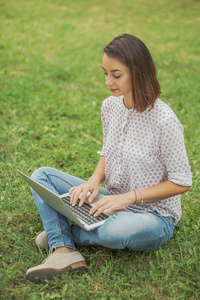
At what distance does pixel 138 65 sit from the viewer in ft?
7.44

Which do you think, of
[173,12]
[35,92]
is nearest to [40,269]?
[35,92]

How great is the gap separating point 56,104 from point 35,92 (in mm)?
562

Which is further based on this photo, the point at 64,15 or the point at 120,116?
the point at 64,15

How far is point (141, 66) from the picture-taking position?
7.46 ft

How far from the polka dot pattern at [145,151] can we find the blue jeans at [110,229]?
0.42 ft

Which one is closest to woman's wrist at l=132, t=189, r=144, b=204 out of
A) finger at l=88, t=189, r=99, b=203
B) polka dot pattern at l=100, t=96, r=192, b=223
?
polka dot pattern at l=100, t=96, r=192, b=223

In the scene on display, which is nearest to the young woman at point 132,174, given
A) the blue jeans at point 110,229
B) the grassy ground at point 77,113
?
the blue jeans at point 110,229

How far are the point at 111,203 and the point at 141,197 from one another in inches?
7.3

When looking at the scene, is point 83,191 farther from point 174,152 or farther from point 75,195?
point 174,152

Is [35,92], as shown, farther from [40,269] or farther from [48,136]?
[40,269]

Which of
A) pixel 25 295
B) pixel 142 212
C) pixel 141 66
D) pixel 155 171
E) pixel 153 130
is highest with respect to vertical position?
pixel 141 66

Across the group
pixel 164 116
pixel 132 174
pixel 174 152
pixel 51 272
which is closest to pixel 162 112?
pixel 164 116

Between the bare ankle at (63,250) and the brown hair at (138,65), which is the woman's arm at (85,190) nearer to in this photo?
the bare ankle at (63,250)

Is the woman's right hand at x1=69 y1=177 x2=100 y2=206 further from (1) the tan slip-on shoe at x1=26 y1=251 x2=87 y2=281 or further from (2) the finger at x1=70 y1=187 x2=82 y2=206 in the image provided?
(1) the tan slip-on shoe at x1=26 y1=251 x2=87 y2=281
